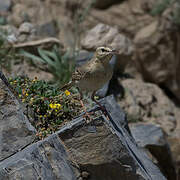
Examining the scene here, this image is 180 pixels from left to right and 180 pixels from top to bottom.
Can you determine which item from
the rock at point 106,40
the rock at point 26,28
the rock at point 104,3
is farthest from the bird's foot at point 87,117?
the rock at point 104,3

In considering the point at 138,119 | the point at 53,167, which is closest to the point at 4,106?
the point at 53,167

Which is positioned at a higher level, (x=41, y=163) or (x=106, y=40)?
(x=106, y=40)

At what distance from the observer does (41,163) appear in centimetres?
350

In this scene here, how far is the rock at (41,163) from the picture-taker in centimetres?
327

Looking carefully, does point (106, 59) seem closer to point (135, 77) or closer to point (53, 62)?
point (53, 62)

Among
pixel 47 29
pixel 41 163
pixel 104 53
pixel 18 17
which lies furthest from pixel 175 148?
pixel 18 17

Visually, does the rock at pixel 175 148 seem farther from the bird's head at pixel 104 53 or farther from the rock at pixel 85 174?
the bird's head at pixel 104 53

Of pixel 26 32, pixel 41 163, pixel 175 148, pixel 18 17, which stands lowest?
pixel 175 148

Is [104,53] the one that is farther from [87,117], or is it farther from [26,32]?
[26,32]

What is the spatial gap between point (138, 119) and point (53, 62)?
7.51 ft

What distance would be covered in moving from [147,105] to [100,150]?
4.25 meters

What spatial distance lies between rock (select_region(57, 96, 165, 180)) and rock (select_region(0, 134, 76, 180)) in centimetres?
15

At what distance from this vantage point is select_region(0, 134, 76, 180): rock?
327 cm

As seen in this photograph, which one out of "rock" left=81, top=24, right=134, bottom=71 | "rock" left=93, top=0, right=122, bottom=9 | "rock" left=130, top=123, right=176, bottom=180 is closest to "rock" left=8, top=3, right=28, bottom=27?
"rock" left=81, top=24, right=134, bottom=71
